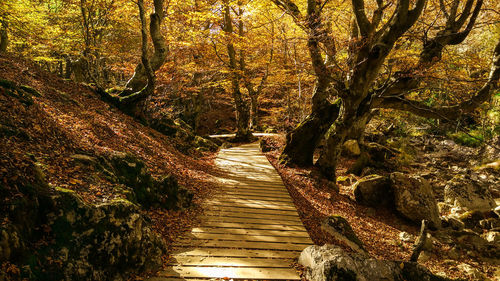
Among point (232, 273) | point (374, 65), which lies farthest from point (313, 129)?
point (232, 273)

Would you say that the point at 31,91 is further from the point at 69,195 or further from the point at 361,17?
the point at 361,17

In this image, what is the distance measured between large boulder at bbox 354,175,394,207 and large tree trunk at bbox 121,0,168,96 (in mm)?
8734

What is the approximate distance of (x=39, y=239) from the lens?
266 cm

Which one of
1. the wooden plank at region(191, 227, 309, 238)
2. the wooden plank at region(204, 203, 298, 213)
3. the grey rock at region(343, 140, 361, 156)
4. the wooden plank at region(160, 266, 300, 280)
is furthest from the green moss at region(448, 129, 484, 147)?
the wooden plank at region(160, 266, 300, 280)

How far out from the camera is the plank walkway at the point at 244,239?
376 cm

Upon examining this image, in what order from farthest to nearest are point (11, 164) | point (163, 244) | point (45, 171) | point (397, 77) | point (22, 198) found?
point (397, 77), point (163, 244), point (45, 171), point (11, 164), point (22, 198)

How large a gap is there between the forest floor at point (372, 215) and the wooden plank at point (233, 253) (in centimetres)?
104

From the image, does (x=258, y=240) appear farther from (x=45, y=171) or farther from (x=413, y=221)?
(x=413, y=221)

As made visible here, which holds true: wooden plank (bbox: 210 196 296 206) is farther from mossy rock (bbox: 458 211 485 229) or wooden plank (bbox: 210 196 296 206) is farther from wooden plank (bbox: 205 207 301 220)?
mossy rock (bbox: 458 211 485 229)

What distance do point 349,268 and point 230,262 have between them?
1.76 metres

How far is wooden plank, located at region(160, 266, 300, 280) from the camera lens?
3.60m

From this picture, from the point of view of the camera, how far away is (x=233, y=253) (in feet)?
13.9

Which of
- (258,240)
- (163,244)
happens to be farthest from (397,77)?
(163,244)

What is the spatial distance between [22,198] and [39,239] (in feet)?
1.52
